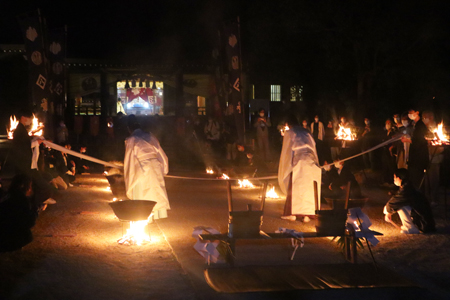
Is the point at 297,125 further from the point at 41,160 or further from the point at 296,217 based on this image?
the point at 41,160

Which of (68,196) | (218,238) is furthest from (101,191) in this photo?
(218,238)

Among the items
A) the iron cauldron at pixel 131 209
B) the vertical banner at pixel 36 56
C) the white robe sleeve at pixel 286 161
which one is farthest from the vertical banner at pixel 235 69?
the iron cauldron at pixel 131 209

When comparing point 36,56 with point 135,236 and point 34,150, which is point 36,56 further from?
point 135,236

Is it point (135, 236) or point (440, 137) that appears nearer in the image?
point (135, 236)

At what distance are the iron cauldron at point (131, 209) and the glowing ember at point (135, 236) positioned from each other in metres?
0.56

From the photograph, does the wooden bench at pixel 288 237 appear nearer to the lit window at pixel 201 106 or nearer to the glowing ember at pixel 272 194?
the glowing ember at pixel 272 194

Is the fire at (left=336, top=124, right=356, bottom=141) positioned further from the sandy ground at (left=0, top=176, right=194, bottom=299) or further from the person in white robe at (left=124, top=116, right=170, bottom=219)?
the sandy ground at (left=0, top=176, right=194, bottom=299)

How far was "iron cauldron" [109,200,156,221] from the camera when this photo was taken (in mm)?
7645

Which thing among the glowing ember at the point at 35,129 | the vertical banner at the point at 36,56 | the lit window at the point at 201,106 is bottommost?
the glowing ember at the point at 35,129

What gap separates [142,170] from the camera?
9180mm

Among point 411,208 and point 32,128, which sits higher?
point 32,128

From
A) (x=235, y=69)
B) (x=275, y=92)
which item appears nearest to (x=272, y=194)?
(x=235, y=69)

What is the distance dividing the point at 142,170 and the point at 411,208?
4601 mm

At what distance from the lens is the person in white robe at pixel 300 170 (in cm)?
955
